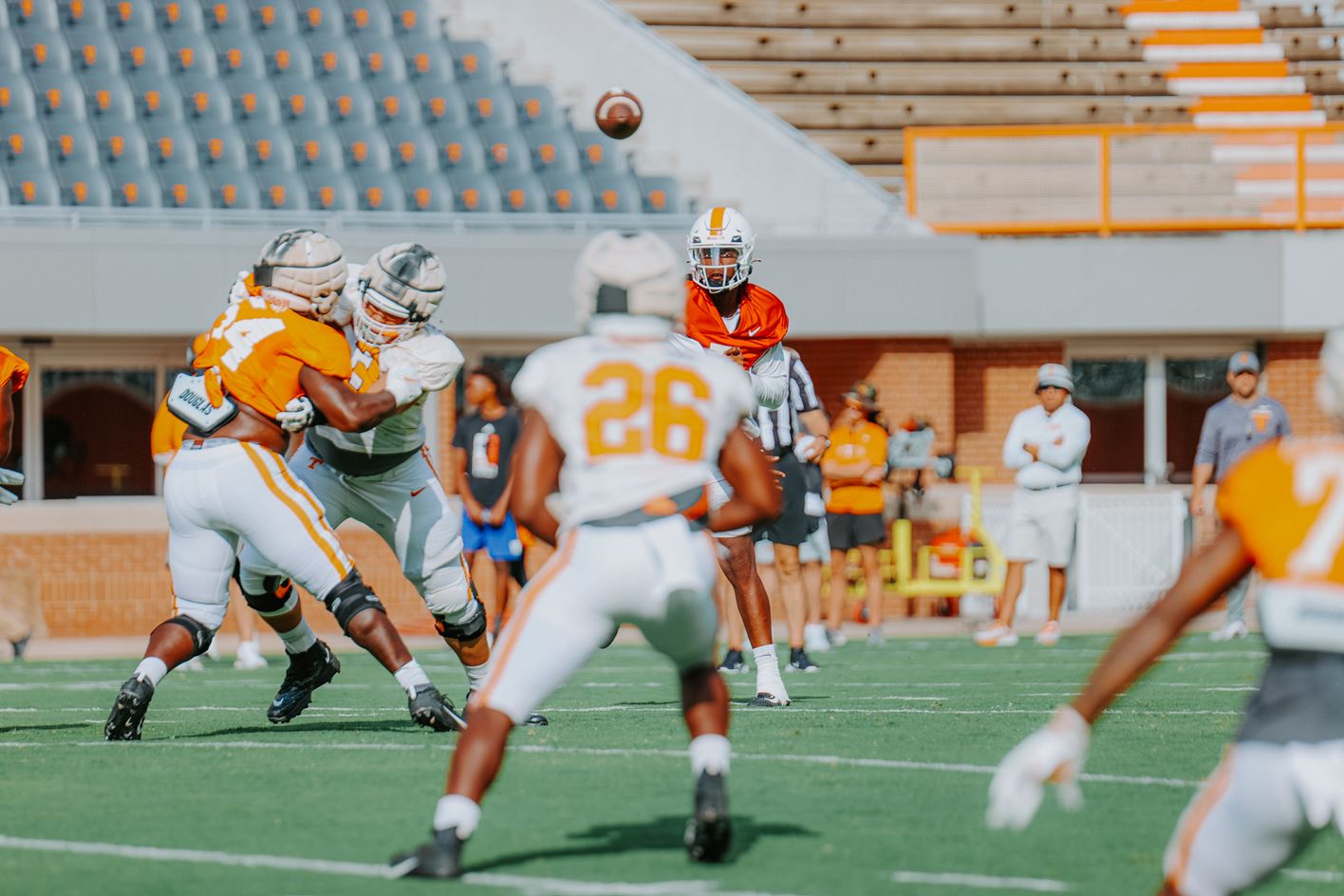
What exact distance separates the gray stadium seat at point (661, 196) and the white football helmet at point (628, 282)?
1611 cm

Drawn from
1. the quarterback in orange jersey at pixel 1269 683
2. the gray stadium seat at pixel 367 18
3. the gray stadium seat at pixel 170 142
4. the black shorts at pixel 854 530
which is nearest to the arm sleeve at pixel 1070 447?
the black shorts at pixel 854 530

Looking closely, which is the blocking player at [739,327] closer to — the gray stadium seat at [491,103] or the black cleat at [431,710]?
the black cleat at [431,710]

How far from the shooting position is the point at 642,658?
13977mm

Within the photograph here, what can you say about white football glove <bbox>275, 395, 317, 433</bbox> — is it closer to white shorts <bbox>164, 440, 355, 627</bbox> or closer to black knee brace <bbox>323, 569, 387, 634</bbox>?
white shorts <bbox>164, 440, 355, 627</bbox>

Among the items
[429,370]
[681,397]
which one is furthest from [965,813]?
[429,370]

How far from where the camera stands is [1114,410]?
21.9 metres

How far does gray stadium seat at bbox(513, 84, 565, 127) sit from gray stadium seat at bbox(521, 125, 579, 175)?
0.47 feet

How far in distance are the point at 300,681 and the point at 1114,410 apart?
48.2 feet

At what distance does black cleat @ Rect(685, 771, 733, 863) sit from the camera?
5.02 metres

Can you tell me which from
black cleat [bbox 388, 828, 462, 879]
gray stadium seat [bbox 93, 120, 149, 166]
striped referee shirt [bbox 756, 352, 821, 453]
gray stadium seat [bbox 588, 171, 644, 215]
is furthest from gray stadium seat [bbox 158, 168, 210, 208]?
black cleat [bbox 388, 828, 462, 879]

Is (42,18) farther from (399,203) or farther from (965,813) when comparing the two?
(965,813)

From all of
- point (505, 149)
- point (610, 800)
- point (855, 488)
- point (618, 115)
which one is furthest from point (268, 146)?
point (610, 800)

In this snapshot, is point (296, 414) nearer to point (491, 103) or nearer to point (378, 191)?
point (378, 191)

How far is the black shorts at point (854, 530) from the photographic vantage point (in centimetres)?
1662
